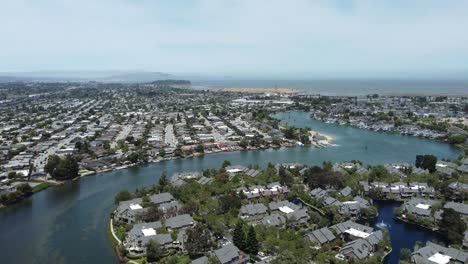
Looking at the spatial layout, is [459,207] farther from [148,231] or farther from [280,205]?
[148,231]

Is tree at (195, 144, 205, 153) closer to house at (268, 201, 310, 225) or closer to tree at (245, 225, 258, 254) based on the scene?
house at (268, 201, 310, 225)

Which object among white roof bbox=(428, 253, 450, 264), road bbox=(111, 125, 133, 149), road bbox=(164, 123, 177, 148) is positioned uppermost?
white roof bbox=(428, 253, 450, 264)

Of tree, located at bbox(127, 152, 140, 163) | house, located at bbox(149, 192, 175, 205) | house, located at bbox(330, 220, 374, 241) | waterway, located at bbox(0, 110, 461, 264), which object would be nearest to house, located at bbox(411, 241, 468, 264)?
waterway, located at bbox(0, 110, 461, 264)

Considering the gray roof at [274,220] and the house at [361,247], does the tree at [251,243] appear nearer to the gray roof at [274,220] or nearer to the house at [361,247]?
the gray roof at [274,220]

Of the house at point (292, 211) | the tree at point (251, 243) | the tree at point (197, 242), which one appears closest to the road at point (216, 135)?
the house at point (292, 211)

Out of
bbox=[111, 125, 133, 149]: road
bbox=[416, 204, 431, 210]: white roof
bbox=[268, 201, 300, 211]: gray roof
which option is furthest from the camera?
bbox=[111, 125, 133, 149]: road

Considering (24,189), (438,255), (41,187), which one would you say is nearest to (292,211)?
(438,255)

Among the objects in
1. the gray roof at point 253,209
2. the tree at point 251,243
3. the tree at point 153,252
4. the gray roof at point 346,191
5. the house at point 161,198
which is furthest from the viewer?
the gray roof at point 346,191
